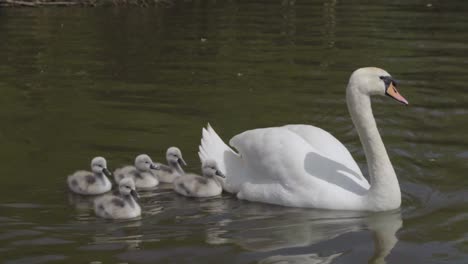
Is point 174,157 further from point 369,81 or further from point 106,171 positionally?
point 369,81

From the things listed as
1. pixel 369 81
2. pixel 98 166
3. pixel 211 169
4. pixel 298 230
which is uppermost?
pixel 369 81

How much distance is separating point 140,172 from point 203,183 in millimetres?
636

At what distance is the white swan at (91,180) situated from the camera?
9.22m

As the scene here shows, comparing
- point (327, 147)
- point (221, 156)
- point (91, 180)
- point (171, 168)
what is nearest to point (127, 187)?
point (91, 180)

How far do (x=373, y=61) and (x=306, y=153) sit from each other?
A: 759 centimetres

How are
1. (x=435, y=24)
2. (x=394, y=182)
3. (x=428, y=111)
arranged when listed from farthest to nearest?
(x=435, y=24) < (x=428, y=111) < (x=394, y=182)

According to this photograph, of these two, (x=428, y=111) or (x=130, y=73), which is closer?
(x=428, y=111)

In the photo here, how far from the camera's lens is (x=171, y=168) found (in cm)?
977

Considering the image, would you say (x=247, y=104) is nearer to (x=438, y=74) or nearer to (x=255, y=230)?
(x=438, y=74)

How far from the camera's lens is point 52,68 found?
15.7 metres

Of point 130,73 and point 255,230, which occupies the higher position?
point 130,73

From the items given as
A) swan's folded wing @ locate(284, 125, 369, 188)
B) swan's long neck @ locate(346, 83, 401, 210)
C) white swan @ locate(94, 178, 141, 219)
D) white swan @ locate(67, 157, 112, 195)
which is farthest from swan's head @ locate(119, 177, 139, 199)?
swan's long neck @ locate(346, 83, 401, 210)

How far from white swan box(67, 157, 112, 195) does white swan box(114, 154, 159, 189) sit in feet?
0.66

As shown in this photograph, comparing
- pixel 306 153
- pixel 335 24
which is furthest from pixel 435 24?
pixel 306 153
